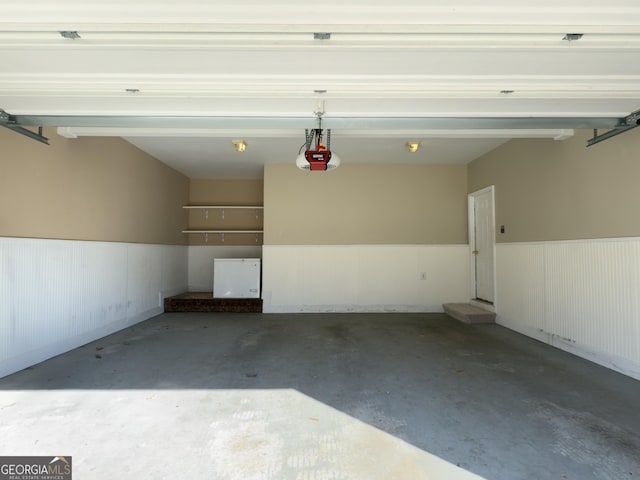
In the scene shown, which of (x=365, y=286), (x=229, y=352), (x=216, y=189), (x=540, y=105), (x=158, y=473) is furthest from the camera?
(x=216, y=189)

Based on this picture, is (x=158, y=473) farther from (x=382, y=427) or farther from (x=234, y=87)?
(x=234, y=87)

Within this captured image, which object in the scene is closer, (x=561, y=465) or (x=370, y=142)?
(x=561, y=465)

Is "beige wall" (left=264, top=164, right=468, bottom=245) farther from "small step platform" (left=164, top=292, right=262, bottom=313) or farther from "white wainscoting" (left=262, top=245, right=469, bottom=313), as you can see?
"small step platform" (left=164, top=292, right=262, bottom=313)

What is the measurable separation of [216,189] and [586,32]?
20.4ft

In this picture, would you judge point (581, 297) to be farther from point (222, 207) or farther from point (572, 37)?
point (222, 207)

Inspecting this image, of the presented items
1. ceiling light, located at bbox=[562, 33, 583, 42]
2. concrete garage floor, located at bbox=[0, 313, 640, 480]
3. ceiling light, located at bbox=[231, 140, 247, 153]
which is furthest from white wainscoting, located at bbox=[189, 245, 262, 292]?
ceiling light, located at bbox=[562, 33, 583, 42]

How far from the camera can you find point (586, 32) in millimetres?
1573

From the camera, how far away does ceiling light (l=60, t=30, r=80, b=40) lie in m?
1.60

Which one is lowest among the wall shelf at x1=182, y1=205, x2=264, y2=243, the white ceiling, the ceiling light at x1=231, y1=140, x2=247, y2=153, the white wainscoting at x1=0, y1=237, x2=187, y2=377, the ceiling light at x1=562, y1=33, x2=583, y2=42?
the white wainscoting at x1=0, y1=237, x2=187, y2=377

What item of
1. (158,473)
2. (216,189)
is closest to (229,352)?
(158,473)

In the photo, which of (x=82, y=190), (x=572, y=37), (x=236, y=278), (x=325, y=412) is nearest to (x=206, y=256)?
(x=236, y=278)

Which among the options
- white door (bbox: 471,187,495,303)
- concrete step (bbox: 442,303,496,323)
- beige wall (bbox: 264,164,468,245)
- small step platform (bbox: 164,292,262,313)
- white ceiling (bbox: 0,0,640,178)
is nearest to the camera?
white ceiling (bbox: 0,0,640,178)

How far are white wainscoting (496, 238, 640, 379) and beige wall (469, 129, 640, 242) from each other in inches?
6.3

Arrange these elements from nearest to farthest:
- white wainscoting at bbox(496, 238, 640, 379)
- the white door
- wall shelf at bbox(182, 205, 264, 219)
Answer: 1. white wainscoting at bbox(496, 238, 640, 379)
2. the white door
3. wall shelf at bbox(182, 205, 264, 219)
